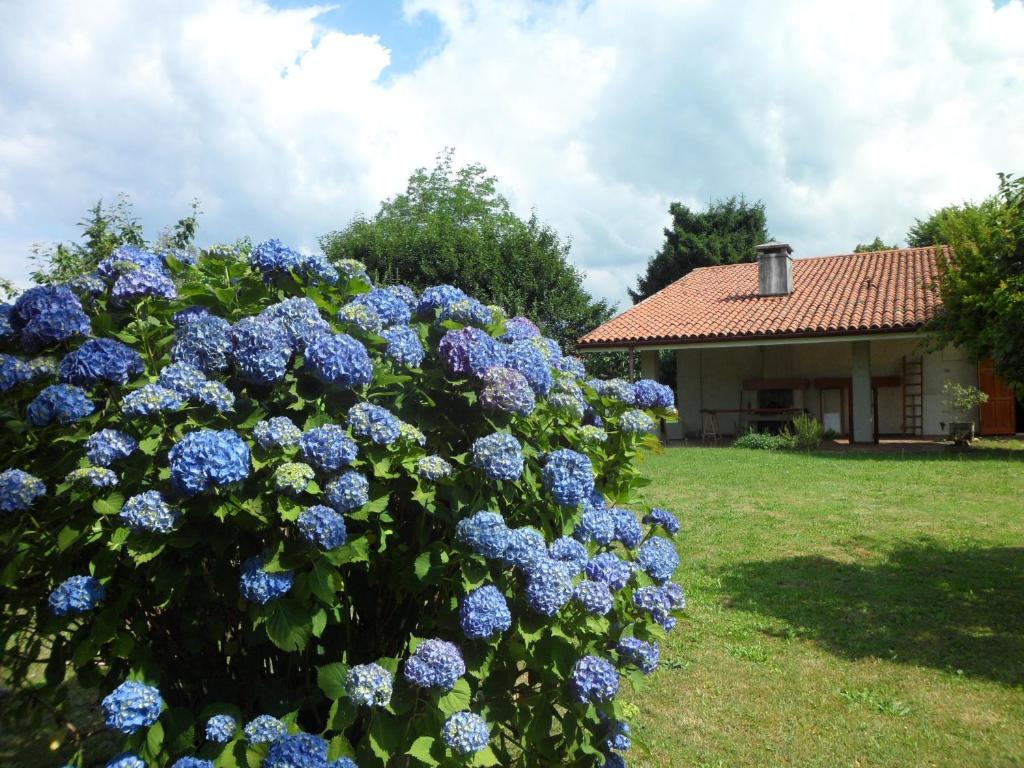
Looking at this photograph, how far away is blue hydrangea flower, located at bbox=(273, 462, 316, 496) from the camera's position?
Answer: 5.33ft

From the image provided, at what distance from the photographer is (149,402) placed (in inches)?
66.9

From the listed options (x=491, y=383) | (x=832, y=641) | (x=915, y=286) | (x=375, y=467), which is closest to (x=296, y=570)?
(x=375, y=467)

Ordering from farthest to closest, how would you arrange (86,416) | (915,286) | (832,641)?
(915,286)
(832,641)
(86,416)

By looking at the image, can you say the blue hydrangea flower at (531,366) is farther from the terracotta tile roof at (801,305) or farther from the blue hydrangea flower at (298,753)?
the terracotta tile roof at (801,305)

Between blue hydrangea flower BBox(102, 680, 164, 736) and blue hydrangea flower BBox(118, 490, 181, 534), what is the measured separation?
38 cm

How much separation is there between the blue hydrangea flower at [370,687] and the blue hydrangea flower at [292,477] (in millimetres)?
441

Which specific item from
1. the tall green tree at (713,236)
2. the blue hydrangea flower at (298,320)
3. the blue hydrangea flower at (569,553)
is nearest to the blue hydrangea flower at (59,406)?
the blue hydrangea flower at (298,320)

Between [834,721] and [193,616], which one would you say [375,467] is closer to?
[193,616]

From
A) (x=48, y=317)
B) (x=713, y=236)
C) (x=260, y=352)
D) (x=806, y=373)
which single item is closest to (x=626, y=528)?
(x=260, y=352)

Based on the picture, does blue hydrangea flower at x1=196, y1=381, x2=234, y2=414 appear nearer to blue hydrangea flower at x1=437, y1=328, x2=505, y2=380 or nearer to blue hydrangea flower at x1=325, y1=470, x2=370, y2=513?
blue hydrangea flower at x1=325, y1=470, x2=370, y2=513

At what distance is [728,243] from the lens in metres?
31.4

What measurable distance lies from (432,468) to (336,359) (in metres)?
A: 0.34

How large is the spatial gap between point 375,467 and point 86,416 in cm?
74

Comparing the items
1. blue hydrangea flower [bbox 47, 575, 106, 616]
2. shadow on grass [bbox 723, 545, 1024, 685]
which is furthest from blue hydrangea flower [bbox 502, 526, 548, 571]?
shadow on grass [bbox 723, 545, 1024, 685]
